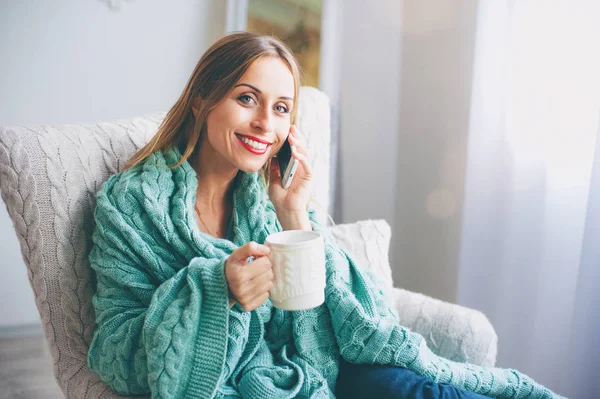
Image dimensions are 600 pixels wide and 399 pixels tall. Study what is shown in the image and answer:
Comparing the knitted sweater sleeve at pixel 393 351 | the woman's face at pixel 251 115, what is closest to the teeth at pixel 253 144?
the woman's face at pixel 251 115

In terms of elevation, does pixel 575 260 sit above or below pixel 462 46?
below

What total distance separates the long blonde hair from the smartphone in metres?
0.10

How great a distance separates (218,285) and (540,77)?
1208 millimetres

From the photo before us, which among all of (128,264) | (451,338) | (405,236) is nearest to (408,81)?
(405,236)

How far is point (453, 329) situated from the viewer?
1416mm

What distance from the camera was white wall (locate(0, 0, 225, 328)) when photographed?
7.88ft

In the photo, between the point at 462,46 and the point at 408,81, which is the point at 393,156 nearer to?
the point at 408,81

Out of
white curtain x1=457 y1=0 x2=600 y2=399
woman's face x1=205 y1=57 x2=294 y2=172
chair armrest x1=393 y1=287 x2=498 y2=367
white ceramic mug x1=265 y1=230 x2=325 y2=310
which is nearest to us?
white ceramic mug x1=265 y1=230 x2=325 y2=310

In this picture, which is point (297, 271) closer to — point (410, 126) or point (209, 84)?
point (209, 84)

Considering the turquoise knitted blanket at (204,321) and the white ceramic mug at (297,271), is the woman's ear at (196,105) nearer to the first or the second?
the turquoise knitted blanket at (204,321)

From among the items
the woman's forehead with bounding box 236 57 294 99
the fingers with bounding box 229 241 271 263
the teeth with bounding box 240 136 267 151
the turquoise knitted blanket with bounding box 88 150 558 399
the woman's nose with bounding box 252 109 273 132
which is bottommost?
the turquoise knitted blanket with bounding box 88 150 558 399

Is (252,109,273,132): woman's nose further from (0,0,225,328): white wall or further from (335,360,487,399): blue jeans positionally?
(0,0,225,328): white wall

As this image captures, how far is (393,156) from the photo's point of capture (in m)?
2.46

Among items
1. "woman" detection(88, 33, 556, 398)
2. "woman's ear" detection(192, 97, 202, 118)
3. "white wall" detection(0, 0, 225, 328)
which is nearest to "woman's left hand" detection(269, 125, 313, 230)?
"woman" detection(88, 33, 556, 398)
